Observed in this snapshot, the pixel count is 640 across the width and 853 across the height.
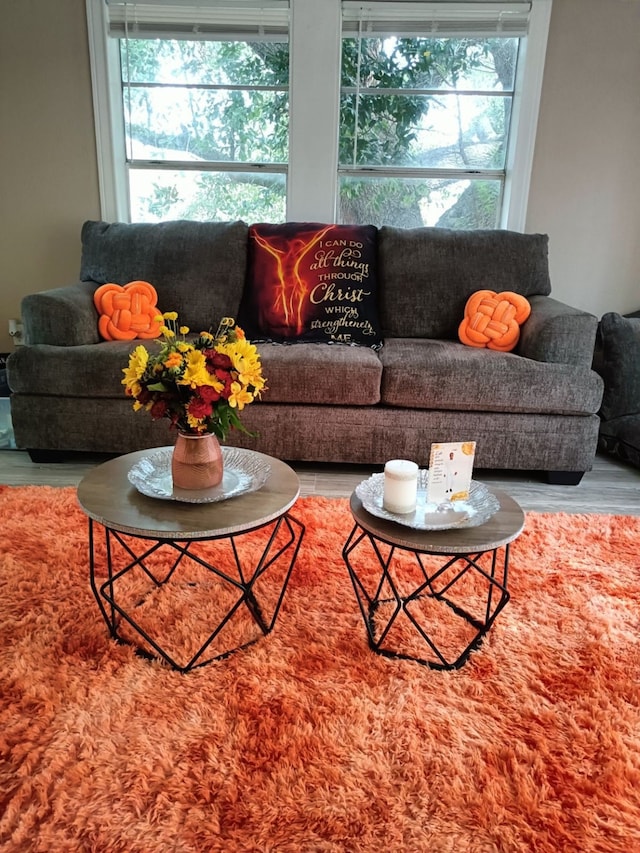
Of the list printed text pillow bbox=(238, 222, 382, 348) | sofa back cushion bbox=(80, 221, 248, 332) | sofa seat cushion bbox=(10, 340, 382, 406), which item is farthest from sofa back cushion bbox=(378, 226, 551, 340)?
sofa back cushion bbox=(80, 221, 248, 332)

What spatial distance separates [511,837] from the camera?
0.97 metres

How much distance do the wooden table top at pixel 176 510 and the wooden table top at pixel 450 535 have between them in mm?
201

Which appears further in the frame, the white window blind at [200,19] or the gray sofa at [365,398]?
the white window blind at [200,19]

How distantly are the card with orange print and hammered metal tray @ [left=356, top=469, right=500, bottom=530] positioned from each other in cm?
3

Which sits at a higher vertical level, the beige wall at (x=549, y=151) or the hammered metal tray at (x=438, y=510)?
the beige wall at (x=549, y=151)

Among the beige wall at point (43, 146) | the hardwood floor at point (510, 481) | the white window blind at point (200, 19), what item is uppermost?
the white window blind at point (200, 19)

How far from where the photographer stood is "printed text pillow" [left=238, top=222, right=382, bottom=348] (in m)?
2.79

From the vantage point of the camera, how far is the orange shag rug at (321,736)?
3.21 ft

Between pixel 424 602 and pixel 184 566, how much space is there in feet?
2.31

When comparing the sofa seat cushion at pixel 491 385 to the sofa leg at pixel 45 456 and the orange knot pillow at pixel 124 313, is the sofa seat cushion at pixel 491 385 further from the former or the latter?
the sofa leg at pixel 45 456

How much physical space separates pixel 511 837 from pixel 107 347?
217cm

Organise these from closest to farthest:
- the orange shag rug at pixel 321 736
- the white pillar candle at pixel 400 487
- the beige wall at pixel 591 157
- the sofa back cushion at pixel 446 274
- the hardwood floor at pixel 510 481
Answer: the orange shag rug at pixel 321 736
the white pillar candle at pixel 400 487
the hardwood floor at pixel 510 481
the sofa back cushion at pixel 446 274
the beige wall at pixel 591 157

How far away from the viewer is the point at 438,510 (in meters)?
1.36

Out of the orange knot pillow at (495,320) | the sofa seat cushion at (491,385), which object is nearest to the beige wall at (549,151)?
the orange knot pillow at (495,320)
